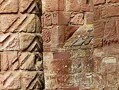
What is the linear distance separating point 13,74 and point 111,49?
2.94 meters

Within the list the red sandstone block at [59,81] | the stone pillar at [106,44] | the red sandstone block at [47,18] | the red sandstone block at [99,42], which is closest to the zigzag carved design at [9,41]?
the stone pillar at [106,44]

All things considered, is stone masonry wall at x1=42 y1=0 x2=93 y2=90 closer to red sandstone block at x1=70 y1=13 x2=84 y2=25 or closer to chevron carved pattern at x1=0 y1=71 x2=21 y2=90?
red sandstone block at x1=70 y1=13 x2=84 y2=25

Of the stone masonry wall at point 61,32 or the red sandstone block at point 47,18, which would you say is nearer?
the stone masonry wall at point 61,32

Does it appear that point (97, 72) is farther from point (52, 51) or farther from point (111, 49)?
point (52, 51)

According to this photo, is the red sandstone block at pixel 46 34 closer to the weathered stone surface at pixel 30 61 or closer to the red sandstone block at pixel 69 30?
the red sandstone block at pixel 69 30

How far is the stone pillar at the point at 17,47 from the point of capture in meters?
1.54

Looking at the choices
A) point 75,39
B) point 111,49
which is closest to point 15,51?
point 111,49

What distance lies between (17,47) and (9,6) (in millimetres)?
Answer: 141

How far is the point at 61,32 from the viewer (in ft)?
18.7

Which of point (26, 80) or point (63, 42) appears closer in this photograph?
point (26, 80)

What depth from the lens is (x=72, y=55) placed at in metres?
5.66

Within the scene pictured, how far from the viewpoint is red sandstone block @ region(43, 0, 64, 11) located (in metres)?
5.77

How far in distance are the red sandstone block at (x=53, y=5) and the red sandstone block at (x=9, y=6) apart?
4198mm

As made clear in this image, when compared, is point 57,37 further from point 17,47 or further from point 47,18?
point 17,47
